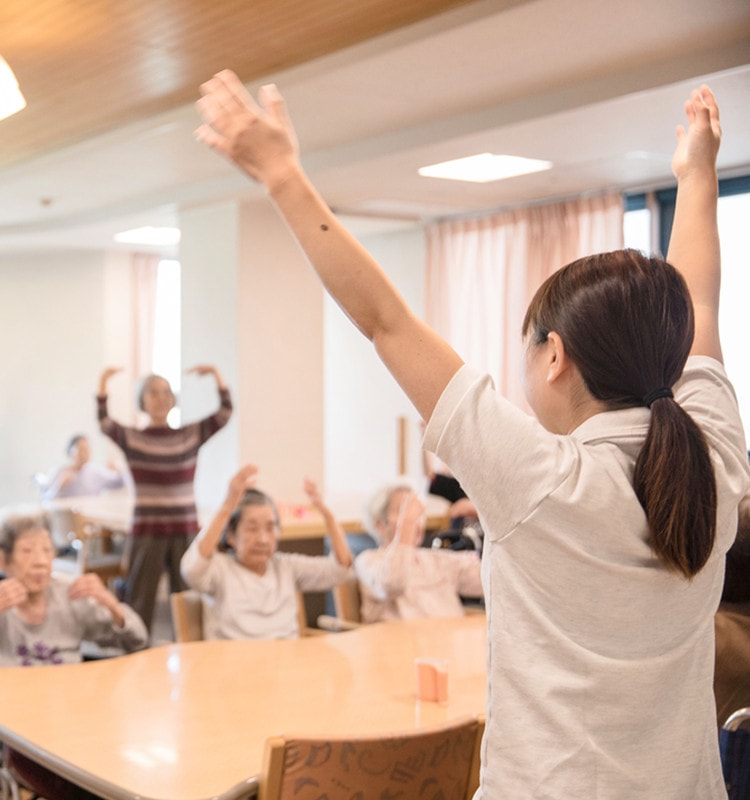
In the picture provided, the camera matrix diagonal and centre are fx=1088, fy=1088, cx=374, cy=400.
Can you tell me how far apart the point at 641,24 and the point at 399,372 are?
9.12ft

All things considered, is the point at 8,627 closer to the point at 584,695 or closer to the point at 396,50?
the point at 396,50

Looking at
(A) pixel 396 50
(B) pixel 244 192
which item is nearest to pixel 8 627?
(A) pixel 396 50

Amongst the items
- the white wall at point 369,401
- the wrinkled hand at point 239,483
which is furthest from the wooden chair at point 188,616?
the white wall at point 369,401

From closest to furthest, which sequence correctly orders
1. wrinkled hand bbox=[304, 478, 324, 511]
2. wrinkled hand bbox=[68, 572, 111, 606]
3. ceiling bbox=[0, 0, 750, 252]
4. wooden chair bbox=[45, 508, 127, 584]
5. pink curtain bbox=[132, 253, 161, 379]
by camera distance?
wrinkled hand bbox=[68, 572, 111, 606] < ceiling bbox=[0, 0, 750, 252] < wrinkled hand bbox=[304, 478, 324, 511] < wooden chair bbox=[45, 508, 127, 584] < pink curtain bbox=[132, 253, 161, 379]

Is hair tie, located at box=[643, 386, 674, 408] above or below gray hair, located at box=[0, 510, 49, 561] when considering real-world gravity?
above

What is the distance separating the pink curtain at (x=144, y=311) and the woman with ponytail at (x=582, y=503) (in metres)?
8.26

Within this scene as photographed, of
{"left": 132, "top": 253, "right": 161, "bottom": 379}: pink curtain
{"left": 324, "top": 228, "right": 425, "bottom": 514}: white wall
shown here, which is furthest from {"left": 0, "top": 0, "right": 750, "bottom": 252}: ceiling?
{"left": 132, "top": 253, "right": 161, "bottom": 379}: pink curtain

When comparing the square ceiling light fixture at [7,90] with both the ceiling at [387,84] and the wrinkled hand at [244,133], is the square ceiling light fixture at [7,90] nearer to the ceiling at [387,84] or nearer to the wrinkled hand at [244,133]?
the ceiling at [387,84]

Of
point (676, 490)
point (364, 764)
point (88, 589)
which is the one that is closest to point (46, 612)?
point (88, 589)

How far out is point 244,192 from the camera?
20.2ft

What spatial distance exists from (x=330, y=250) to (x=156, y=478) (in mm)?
4364

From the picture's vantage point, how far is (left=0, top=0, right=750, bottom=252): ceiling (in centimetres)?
339

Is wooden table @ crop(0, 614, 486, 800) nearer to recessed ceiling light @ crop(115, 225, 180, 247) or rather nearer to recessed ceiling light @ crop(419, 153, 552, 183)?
recessed ceiling light @ crop(419, 153, 552, 183)

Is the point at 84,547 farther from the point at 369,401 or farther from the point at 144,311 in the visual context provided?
the point at 144,311
